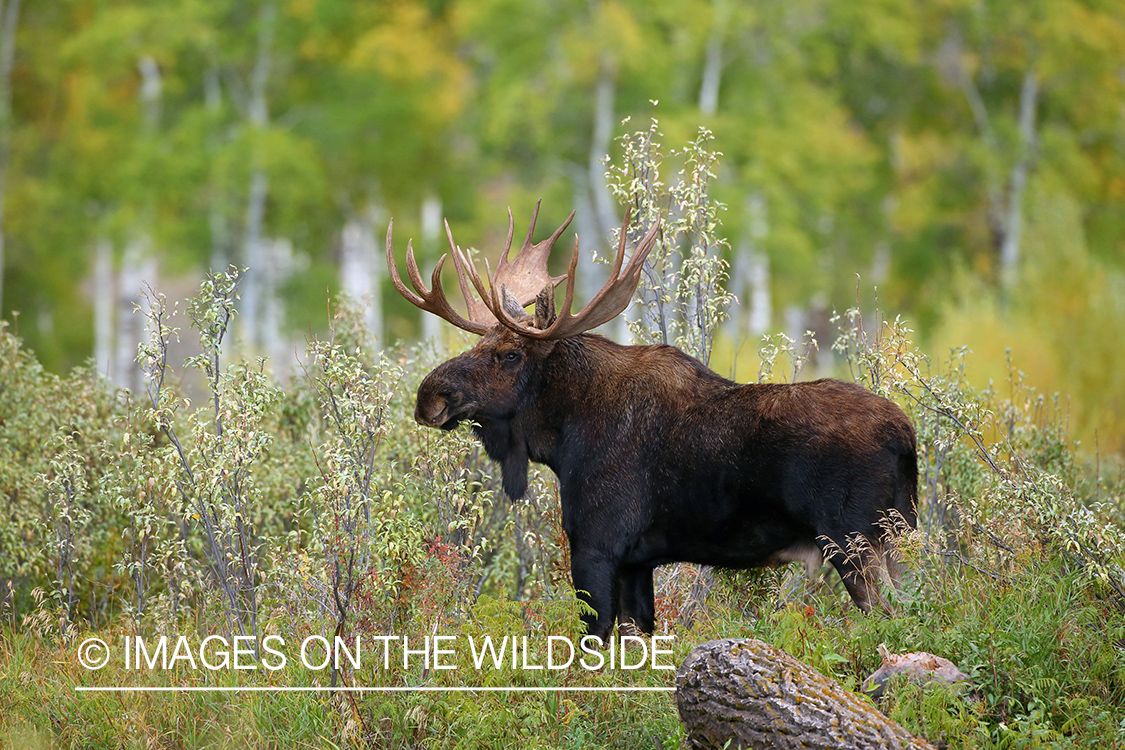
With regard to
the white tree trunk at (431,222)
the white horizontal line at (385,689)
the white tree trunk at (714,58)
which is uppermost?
the white tree trunk at (714,58)

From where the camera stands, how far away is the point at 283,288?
25062 mm

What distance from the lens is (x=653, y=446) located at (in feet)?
20.7

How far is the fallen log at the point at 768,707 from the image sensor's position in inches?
189

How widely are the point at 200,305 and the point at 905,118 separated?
80.4 ft

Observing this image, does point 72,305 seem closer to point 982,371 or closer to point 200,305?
point 982,371

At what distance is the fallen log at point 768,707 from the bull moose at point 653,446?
2.84ft

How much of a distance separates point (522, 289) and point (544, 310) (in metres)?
0.83

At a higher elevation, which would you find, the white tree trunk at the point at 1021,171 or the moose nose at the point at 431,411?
the white tree trunk at the point at 1021,171

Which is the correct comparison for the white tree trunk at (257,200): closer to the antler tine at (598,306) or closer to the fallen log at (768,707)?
the antler tine at (598,306)

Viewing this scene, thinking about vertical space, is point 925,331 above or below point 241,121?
below

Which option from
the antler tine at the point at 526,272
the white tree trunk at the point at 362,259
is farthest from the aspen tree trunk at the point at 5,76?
the antler tine at the point at 526,272

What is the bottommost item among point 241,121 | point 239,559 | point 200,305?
point 239,559

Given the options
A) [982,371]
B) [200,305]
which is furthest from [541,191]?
[200,305]

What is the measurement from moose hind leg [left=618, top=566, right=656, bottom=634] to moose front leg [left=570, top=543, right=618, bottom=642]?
0.19m
